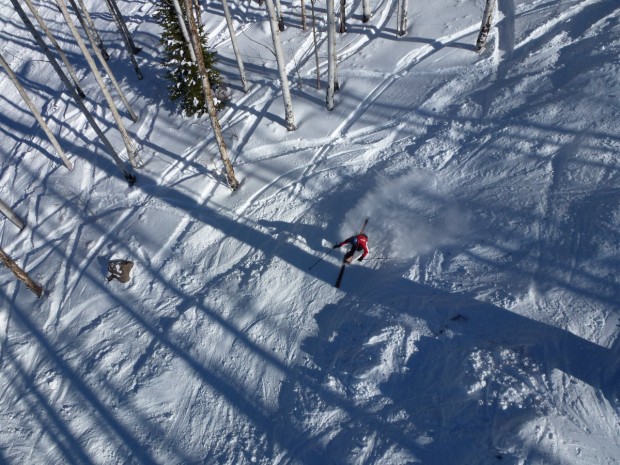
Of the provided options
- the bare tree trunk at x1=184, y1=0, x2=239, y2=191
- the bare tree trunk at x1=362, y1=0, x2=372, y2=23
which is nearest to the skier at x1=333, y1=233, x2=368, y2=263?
the bare tree trunk at x1=184, y1=0, x2=239, y2=191

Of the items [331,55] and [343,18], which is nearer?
[331,55]

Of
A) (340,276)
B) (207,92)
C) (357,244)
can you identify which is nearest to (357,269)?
(340,276)

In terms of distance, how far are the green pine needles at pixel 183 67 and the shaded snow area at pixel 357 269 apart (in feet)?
3.03

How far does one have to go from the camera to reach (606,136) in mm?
9828

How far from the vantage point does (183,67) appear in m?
14.3

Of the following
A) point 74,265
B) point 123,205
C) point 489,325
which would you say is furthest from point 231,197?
point 489,325

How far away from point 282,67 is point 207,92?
338 centimetres

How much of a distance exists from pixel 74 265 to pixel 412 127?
1225 cm

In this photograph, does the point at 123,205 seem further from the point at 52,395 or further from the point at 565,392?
the point at 565,392

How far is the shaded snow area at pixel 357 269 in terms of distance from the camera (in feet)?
25.0

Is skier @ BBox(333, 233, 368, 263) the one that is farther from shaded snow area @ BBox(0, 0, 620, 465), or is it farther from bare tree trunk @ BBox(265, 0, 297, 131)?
bare tree trunk @ BBox(265, 0, 297, 131)

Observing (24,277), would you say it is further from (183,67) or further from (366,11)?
(366,11)

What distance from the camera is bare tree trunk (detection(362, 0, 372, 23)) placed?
16.6m

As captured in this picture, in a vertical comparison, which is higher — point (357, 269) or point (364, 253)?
point (364, 253)
